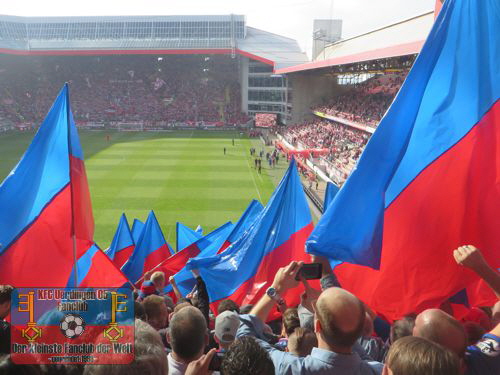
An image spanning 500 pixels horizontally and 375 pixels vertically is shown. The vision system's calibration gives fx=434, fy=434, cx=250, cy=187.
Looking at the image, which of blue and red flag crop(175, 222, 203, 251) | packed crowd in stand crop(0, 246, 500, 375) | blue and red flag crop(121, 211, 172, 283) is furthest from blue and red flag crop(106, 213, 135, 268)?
packed crowd in stand crop(0, 246, 500, 375)

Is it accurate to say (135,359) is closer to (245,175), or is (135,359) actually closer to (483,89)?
(483,89)

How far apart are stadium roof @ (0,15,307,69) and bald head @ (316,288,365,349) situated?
165ft

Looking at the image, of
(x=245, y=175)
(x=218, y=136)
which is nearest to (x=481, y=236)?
(x=245, y=175)

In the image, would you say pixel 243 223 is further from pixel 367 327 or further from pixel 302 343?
pixel 302 343

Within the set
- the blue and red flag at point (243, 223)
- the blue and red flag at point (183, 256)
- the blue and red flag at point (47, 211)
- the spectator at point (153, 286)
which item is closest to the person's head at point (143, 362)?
the spectator at point (153, 286)

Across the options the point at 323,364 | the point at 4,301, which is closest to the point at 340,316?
the point at 323,364

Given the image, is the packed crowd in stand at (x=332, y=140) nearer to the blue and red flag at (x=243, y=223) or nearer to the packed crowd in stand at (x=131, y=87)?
the blue and red flag at (x=243, y=223)

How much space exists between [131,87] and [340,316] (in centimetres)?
6476

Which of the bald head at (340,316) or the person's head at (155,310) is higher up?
the bald head at (340,316)

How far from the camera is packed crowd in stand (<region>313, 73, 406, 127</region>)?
3042 cm

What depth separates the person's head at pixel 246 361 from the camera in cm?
196

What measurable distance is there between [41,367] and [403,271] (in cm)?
272

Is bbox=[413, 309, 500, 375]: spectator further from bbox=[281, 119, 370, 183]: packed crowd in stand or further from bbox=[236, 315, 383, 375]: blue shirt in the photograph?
bbox=[281, 119, 370, 183]: packed crowd in stand

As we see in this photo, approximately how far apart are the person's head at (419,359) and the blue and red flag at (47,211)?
4345 millimetres
